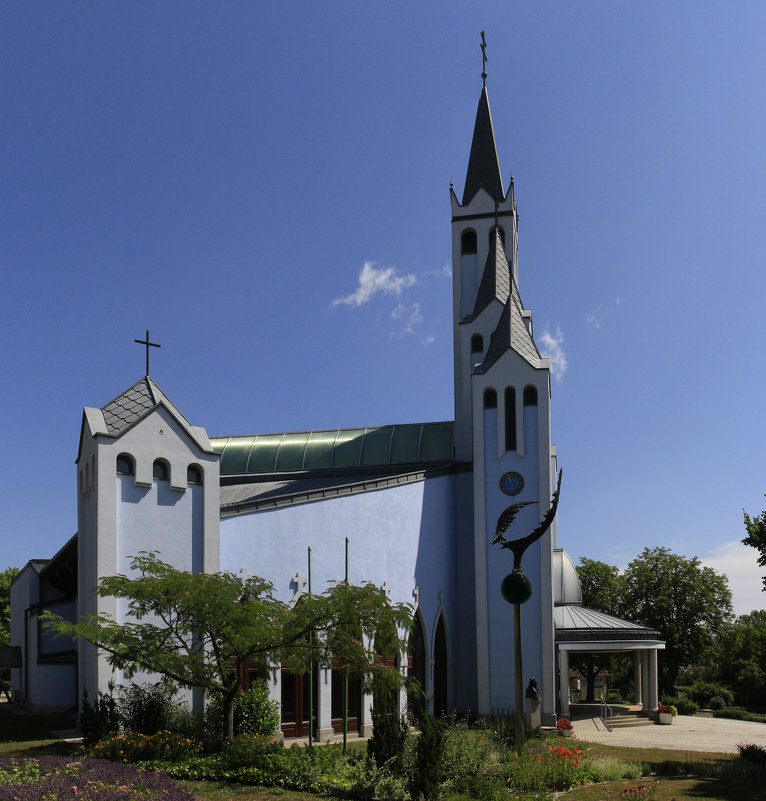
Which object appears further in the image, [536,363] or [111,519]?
[536,363]

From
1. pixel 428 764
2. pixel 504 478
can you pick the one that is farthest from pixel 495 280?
pixel 428 764

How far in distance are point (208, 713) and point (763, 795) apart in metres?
13.8

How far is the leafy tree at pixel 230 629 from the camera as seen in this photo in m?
19.7

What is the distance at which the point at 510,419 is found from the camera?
37.2 metres

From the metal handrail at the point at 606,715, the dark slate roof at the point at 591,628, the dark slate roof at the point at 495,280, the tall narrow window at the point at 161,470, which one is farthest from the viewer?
the dark slate roof at the point at 495,280

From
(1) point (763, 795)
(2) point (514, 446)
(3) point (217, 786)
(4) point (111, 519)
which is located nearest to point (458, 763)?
(3) point (217, 786)

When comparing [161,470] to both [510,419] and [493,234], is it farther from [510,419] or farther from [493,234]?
[493,234]

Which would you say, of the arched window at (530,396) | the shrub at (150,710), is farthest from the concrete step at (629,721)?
the shrub at (150,710)

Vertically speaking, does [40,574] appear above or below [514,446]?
below

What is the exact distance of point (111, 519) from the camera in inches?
926

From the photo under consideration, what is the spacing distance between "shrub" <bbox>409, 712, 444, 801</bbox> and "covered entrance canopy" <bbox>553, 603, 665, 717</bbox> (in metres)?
19.2

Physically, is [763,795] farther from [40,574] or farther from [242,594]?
[40,574]

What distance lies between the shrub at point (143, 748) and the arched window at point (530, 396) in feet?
71.1

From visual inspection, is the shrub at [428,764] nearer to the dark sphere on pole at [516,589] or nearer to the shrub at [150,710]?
the dark sphere on pole at [516,589]
